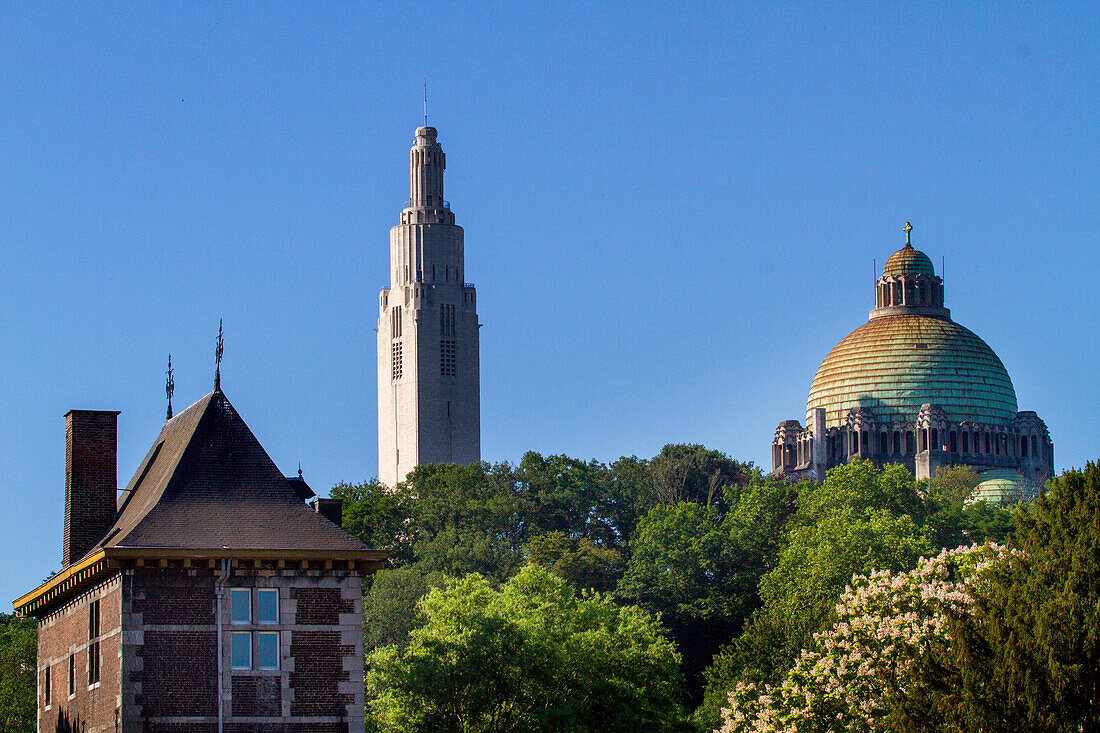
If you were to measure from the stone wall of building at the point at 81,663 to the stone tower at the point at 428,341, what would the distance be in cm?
11057

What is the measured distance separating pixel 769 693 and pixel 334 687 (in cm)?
1161

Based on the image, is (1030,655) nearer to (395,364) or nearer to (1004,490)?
(1004,490)

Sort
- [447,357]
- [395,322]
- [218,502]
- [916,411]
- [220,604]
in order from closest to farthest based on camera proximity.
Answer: [220,604], [218,502], [916,411], [447,357], [395,322]

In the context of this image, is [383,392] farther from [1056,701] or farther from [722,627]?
[1056,701]

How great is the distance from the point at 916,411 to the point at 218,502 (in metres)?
121

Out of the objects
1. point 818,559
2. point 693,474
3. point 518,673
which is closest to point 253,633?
point 518,673

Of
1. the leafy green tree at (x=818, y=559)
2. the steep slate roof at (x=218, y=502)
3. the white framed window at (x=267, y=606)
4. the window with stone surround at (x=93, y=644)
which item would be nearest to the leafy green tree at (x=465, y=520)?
the leafy green tree at (x=818, y=559)

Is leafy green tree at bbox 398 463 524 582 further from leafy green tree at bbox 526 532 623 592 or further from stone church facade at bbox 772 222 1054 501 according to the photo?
stone church facade at bbox 772 222 1054 501

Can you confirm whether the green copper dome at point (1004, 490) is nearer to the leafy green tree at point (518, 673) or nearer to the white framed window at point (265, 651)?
the leafy green tree at point (518, 673)

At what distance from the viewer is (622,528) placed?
117875mm

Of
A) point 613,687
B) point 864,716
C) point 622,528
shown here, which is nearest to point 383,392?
point 622,528

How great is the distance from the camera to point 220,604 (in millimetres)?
48500

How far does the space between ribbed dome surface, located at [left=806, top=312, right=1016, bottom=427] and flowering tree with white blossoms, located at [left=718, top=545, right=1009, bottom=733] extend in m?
113

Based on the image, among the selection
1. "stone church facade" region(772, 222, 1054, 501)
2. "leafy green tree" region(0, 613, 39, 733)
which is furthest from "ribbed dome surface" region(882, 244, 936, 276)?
"leafy green tree" region(0, 613, 39, 733)
